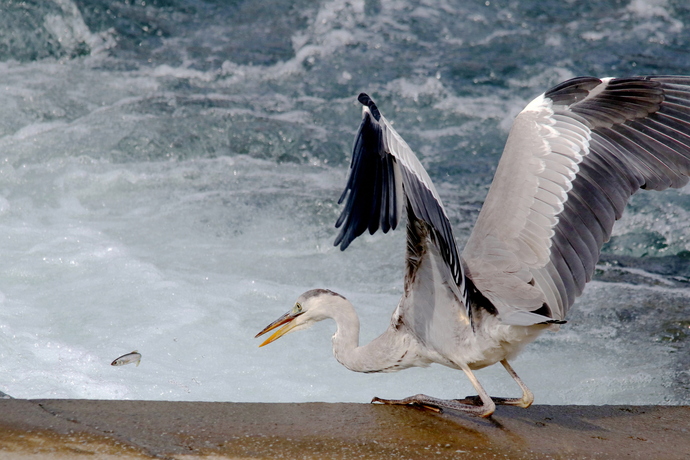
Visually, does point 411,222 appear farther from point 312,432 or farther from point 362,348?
point 312,432

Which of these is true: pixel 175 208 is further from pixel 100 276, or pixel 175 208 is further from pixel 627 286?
pixel 627 286

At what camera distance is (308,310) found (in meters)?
3.20

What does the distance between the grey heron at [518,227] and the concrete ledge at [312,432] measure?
21cm

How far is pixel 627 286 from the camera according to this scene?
5.36 meters

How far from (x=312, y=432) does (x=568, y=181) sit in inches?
55.6

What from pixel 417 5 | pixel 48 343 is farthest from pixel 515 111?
pixel 48 343

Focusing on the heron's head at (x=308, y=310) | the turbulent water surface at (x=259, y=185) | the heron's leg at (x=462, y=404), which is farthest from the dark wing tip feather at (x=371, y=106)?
the turbulent water surface at (x=259, y=185)

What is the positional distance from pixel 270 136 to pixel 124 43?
3087 millimetres

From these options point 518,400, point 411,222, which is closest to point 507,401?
A: point 518,400

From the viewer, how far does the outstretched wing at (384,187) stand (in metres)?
2.44

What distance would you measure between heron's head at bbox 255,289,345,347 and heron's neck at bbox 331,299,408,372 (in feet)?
0.13

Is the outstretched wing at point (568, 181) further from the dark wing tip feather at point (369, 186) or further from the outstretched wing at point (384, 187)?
the dark wing tip feather at point (369, 186)

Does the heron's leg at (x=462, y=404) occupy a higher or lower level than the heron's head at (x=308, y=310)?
lower

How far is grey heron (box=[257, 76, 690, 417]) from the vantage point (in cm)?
265
